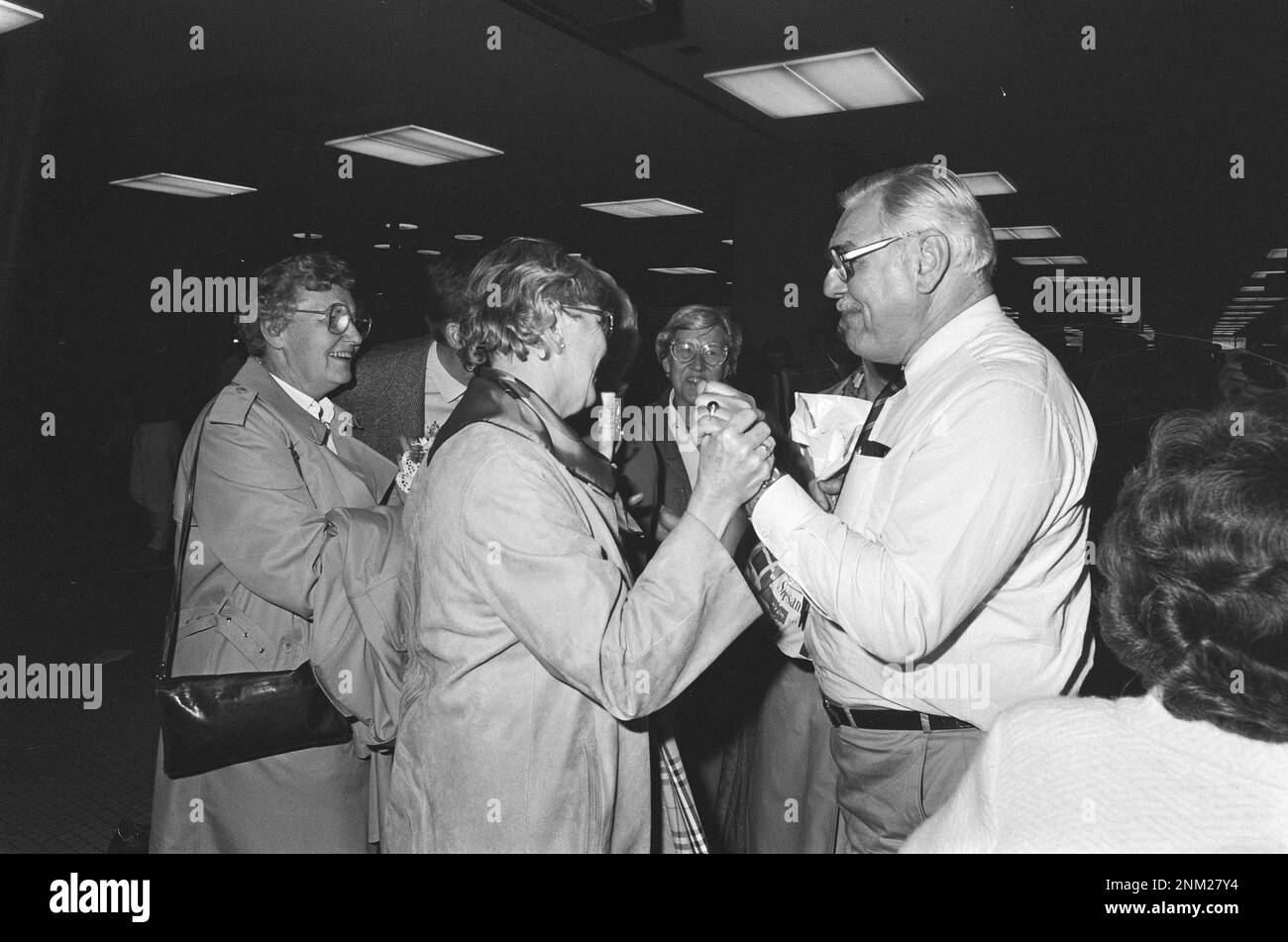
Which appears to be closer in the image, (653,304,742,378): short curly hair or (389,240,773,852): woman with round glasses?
(389,240,773,852): woman with round glasses

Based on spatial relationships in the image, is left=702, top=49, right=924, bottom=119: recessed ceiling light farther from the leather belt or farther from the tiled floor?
the tiled floor

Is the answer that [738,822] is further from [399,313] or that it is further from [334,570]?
[399,313]

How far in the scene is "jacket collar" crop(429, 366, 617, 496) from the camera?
4.50 ft

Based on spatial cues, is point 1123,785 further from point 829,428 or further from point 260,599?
point 260,599

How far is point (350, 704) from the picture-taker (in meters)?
1.87

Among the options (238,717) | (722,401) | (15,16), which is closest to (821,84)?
(15,16)

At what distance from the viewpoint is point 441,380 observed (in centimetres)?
278

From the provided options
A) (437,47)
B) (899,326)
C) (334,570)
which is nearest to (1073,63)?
(437,47)

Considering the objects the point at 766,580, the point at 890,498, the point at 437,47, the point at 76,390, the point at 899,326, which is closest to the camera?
the point at 890,498

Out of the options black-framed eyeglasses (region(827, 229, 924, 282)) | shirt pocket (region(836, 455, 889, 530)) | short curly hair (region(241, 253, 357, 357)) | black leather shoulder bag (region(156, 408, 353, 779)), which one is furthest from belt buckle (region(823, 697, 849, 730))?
short curly hair (region(241, 253, 357, 357))

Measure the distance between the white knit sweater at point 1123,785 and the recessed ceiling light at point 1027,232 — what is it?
1069cm

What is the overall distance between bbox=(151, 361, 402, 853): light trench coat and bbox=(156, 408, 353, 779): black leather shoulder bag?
6 centimetres
